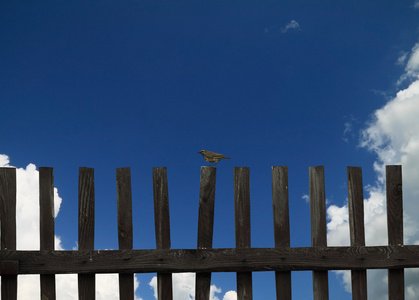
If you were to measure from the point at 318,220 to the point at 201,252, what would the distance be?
141 cm

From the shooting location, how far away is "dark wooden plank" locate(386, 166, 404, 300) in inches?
243

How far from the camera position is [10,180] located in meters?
5.94

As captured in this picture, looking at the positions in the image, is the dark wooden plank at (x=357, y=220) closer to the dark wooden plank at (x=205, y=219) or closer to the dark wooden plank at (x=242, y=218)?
the dark wooden plank at (x=242, y=218)

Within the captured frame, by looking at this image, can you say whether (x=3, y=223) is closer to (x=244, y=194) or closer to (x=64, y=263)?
(x=64, y=263)

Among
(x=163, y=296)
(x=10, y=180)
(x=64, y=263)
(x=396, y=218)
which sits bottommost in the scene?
(x=163, y=296)

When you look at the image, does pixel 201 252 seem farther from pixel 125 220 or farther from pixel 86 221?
pixel 86 221

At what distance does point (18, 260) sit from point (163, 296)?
1.59 meters

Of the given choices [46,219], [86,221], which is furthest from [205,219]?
[46,219]

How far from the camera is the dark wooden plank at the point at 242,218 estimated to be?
5824 mm

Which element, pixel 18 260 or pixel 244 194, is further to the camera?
pixel 244 194

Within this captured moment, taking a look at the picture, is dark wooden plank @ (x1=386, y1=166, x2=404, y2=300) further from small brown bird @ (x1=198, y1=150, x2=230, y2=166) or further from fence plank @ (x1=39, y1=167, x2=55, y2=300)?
fence plank @ (x1=39, y1=167, x2=55, y2=300)

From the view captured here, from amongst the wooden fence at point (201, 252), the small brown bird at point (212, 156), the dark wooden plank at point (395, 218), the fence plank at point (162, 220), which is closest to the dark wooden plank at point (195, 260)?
the wooden fence at point (201, 252)

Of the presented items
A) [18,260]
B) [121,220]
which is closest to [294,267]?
[121,220]

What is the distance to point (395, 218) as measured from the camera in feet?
20.6
